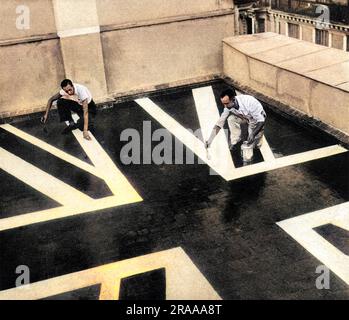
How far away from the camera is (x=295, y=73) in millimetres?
8898

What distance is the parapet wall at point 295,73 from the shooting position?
8102 millimetres

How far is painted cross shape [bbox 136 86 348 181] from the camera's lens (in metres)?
7.57

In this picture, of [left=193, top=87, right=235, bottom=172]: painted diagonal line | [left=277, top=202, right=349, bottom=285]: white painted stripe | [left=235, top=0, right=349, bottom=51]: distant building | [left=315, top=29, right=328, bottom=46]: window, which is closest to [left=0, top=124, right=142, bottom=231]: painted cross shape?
[left=193, top=87, right=235, bottom=172]: painted diagonal line

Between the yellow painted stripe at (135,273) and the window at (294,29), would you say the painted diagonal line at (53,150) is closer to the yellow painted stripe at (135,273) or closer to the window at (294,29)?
the yellow painted stripe at (135,273)

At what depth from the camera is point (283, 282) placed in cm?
500

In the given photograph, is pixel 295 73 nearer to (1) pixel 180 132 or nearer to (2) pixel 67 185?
(1) pixel 180 132

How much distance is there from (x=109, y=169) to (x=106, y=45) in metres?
4.25

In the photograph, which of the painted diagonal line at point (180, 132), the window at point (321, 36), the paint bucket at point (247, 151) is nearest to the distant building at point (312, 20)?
the window at point (321, 36)

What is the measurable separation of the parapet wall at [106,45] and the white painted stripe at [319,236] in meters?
6.69

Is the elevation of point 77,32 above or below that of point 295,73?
above

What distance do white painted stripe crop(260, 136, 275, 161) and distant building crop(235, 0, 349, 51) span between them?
28.2 m

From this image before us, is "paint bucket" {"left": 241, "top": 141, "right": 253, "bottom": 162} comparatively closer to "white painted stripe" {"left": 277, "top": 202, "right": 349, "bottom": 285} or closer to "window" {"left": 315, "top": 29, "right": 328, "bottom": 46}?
"white painted stripe" {"left": 277, "top": 202, "right": 349, "bottom": 285}

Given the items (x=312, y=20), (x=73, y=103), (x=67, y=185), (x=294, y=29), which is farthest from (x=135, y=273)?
(x=294, y=29)
